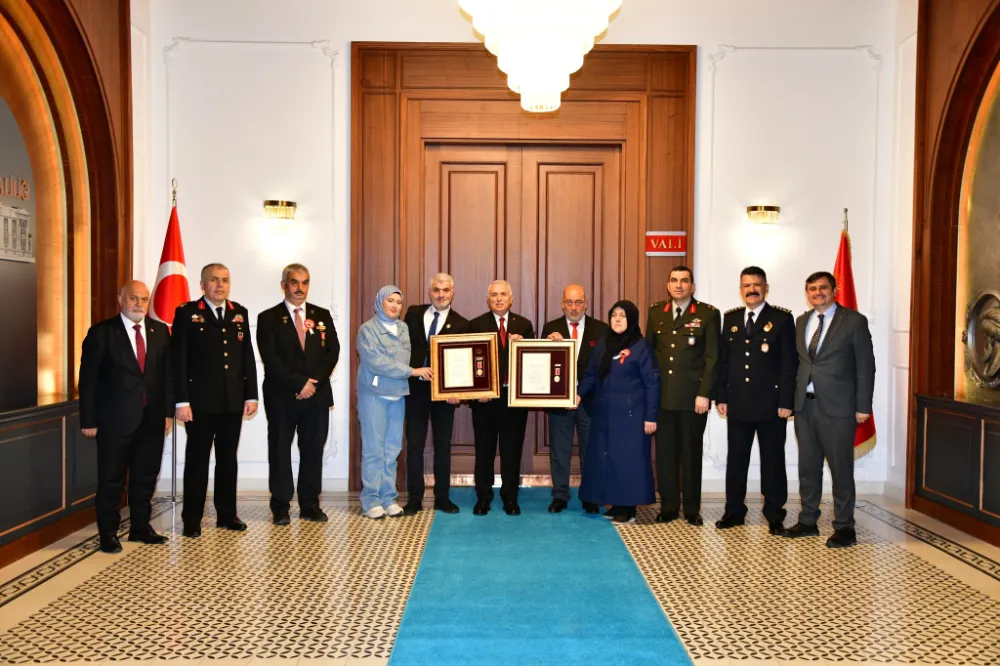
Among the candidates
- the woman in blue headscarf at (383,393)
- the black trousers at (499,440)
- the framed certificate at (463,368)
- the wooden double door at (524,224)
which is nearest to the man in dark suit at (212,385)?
the woman in blue headscarf at (383,393)

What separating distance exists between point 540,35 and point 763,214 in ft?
10.6

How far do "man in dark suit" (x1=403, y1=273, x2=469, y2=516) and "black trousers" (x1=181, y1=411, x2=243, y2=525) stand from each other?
49.5 inches

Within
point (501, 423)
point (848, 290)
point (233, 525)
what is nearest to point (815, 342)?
point (848, 290)

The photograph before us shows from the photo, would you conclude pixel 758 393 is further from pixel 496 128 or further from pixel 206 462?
pixel 206 462

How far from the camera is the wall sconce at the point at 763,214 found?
22.7 feet

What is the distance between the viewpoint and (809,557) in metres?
5.08

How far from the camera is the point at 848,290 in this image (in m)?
6.76

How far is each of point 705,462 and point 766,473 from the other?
4.29 feet

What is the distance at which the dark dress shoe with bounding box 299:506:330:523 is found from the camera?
232 inches

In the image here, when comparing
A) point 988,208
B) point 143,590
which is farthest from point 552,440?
point 988,208

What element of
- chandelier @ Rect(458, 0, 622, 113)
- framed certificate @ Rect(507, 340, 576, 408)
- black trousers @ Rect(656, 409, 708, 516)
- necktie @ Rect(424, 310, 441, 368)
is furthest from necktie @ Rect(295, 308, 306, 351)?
black trousers @ Rect(656, 409, 708, 516)

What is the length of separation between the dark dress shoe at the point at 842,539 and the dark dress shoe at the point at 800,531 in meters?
0.21

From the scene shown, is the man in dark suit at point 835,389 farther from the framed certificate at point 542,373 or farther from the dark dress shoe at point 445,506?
the dark dress shoe at point 445,506

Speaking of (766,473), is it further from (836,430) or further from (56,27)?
(56,27)
